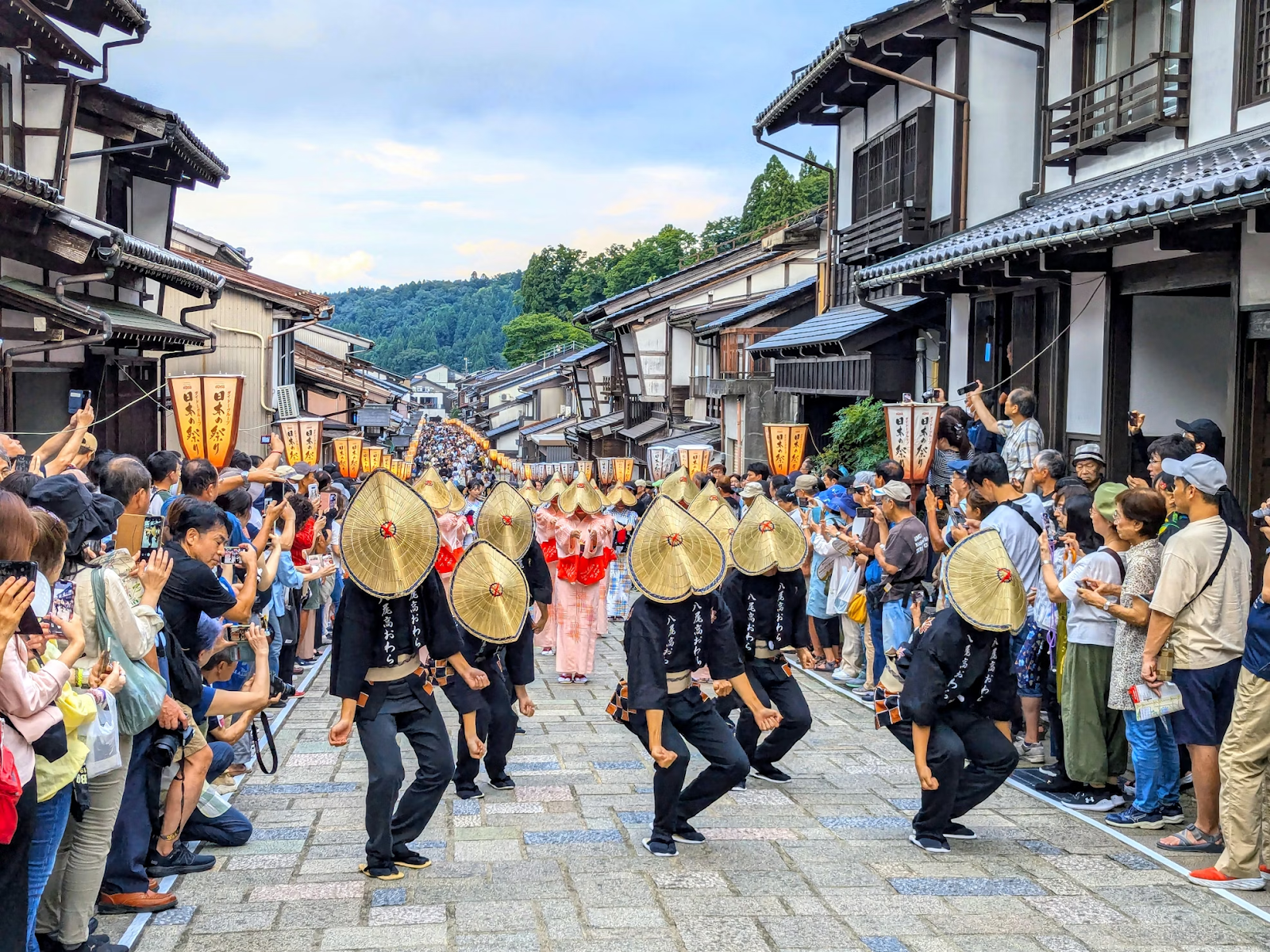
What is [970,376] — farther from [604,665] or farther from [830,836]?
[830,836]

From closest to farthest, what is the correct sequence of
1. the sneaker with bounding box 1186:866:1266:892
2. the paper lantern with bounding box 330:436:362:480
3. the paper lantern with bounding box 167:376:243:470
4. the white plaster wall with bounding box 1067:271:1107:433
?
the sneaker with bounding box 1186:866:1266:892, the white plaster wall with bounding box 1067:271:1107:433, the paper lantern with bounding box 167:376:243:470, the paper lantern with bounding box 330:436:362:480

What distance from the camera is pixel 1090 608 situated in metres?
8.03

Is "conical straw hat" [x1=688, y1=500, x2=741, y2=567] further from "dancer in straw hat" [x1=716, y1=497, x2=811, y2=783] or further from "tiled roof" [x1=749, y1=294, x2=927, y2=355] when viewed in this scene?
"tiled roof" [x1=749, y1=294, x2=927, y2=355]

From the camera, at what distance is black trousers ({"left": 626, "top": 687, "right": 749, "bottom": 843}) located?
7082 millimetres

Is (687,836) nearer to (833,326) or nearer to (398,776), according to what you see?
(398,776)

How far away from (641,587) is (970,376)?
9.16 metres

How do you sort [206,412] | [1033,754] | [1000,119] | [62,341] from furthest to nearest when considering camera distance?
1. [1000,119]
2. [206,412]
3. [62,341]
4. [1033,754]

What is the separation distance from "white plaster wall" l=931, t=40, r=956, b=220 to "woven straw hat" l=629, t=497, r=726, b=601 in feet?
33.1

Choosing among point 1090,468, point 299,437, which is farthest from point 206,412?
point 1090,468

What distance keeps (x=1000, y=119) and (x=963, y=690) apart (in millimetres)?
10108

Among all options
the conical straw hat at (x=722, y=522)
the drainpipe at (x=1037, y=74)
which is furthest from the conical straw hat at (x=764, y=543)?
the drainpipe at (x=1037, y=74)

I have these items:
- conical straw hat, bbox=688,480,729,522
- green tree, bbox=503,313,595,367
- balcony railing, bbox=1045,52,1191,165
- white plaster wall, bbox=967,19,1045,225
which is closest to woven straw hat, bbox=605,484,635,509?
conical straw hat, bbox=688,480,729,522

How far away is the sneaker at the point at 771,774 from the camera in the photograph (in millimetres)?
8828

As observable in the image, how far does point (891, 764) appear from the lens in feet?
30.5
